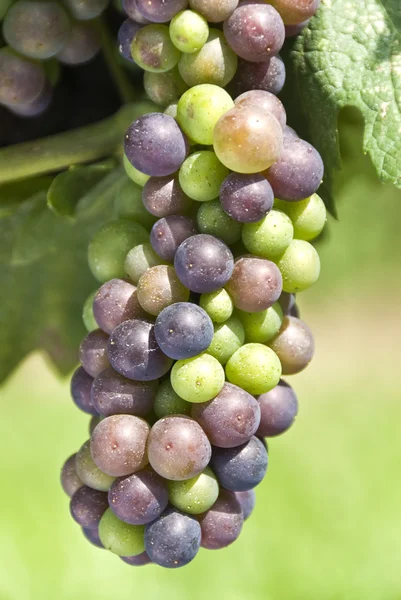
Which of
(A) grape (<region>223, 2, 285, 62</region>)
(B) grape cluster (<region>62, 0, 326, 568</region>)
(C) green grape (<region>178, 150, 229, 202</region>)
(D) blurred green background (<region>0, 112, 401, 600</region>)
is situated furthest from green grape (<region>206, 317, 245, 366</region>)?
(D) blurred green background (<region>0, 112, 401, 600</region>)

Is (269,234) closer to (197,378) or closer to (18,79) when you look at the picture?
(197,378)

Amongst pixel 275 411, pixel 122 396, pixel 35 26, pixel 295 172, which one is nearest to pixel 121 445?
pixel 122 396

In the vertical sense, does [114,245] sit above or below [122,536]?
above

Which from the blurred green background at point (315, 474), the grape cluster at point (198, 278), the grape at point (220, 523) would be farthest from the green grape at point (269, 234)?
the blurred green background at point (315, 474)

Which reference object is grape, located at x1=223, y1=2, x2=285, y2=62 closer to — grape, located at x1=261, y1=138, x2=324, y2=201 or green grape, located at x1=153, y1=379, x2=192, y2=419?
grape, located at x1=261, y1=138, x2=324, y2=201

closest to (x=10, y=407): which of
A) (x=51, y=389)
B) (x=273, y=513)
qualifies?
(x=51, y=389)

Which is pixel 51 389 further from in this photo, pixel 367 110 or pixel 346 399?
pixel 367 110

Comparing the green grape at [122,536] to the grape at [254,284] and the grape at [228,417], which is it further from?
the grape at [254,284]
